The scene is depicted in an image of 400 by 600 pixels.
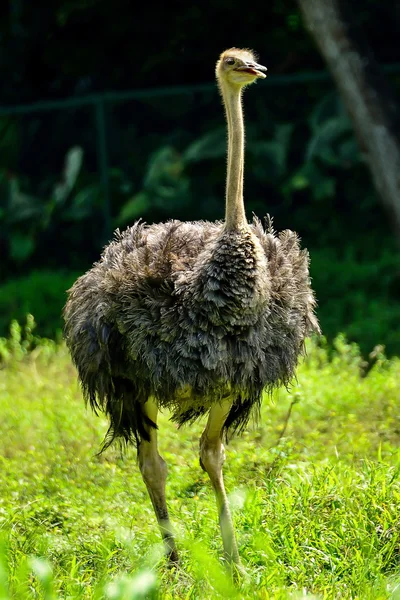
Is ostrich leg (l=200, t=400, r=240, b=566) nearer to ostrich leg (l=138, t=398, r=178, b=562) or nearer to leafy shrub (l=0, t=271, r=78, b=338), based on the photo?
ostrich leg (l=138, t=398, r=178, b=562)

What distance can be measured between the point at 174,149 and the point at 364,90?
245cm

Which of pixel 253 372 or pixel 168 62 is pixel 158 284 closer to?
pixel 253 372

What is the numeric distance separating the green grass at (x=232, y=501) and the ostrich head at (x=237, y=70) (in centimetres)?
143

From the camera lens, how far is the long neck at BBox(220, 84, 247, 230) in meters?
3.78

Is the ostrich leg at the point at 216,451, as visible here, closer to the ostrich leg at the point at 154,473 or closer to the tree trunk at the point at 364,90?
the ostrich leg at the point at 154,473

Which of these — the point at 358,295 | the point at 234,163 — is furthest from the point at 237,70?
the point at 358,295

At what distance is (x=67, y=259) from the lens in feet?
32.7

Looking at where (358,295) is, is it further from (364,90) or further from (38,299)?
(38,299)

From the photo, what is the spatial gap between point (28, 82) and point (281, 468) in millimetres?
7708

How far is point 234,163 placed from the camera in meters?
3.85

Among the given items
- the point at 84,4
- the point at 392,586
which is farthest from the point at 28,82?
the point at 392,586

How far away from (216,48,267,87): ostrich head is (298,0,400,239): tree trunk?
364 centimetres

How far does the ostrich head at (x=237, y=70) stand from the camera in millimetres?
3943

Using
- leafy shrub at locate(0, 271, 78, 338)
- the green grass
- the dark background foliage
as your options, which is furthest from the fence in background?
the green grass
